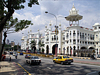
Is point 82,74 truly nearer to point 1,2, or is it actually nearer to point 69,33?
point 1,2

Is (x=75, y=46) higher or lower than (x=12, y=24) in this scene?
lower

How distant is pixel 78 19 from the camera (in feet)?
177

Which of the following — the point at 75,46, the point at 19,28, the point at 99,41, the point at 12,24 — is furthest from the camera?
the point at 99,41

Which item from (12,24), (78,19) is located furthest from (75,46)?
(12,24)

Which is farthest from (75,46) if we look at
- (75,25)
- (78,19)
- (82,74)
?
(82,74)

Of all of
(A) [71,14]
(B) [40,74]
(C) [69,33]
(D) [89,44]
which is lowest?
(B) [40,74]

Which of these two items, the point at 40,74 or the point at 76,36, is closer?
the point at 40,74

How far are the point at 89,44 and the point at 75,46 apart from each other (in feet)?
32.6

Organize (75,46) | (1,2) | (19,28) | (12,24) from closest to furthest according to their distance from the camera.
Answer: (1,2), (19,28), (12,24), (75,46)

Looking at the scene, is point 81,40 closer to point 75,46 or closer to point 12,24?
point 75,46

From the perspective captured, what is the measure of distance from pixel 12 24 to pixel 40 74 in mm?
15946

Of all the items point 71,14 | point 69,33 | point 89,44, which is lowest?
point 89,44

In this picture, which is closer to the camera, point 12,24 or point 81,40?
point 12,24

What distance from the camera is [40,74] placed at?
1105 cm
